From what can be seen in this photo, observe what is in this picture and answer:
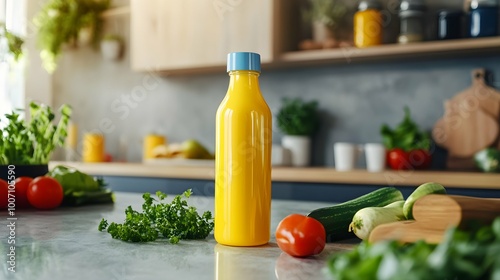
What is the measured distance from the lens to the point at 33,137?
1.46 meters

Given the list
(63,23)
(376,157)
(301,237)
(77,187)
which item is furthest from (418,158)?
(63,23)

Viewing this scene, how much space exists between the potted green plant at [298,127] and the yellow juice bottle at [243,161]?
88.3 inches

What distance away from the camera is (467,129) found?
2799 mm

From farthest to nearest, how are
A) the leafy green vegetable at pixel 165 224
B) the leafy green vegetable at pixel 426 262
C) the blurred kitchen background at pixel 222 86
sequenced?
1. the blurred kitchen background at pixel 222 86
2. the leafy green vegetable at pixel 165 224
3. the leafy green vegetable at pixel 426 262

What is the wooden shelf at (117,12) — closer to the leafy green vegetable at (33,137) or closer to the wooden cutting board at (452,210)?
Result: the leafy green vegetable at (33,137)

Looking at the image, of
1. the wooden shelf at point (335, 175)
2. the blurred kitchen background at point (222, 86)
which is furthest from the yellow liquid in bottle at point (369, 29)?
the wooden shelf at point (335, 175)

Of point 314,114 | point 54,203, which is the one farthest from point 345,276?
point 314,114

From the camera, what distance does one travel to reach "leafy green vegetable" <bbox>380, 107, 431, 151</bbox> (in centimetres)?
279

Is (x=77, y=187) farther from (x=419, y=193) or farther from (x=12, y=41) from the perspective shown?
(x=419, y=193)

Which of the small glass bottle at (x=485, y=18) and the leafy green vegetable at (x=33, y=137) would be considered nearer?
the leafy green vegetable at (x=33, y=137)

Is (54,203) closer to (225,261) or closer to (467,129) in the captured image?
(225,261)

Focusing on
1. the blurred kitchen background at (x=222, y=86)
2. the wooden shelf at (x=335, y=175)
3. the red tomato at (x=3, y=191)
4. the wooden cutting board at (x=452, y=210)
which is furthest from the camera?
the blurred kitchen background at (x=222, y=86)

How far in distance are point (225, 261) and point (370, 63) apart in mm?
2515

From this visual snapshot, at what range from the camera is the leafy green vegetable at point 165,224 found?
36.8 inches
